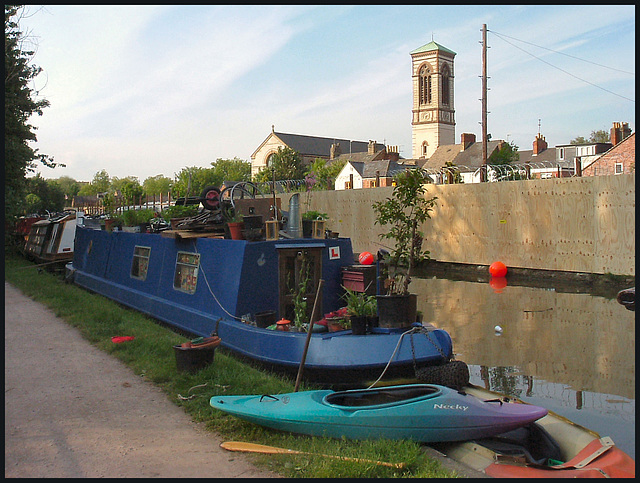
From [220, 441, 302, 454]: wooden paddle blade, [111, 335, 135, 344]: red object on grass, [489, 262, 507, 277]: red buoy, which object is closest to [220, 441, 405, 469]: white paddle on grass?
[220, 441, 302, 454]: wooden paddle blade

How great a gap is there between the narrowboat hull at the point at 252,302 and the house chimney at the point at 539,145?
6214cm

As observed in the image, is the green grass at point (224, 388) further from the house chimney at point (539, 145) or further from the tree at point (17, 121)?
the house chimney at point (539, 145)

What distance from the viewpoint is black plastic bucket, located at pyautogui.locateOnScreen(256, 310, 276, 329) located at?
805 cm

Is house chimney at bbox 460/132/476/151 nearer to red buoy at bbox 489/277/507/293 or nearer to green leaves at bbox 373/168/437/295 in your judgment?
red buoy at bbox 489/277/507/293

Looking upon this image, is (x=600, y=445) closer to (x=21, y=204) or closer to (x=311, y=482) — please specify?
(x=311, y=482)

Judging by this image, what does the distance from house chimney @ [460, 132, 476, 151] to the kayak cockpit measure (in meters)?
67.8

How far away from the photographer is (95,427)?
17.6 feet

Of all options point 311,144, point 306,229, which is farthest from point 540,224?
point 311,144

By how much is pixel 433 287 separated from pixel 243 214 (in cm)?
911

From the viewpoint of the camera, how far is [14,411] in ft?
19.2

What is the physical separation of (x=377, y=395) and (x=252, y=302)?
122 inches

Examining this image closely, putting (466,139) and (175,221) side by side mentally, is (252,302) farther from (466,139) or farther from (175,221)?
(466,139)

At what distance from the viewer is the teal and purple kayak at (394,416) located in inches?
204

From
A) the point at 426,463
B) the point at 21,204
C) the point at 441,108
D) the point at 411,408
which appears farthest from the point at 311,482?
the point at 441,108
